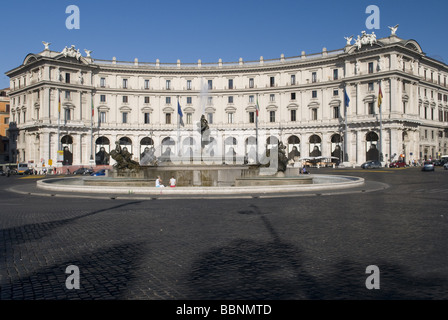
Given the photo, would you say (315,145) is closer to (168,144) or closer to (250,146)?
(250,146)

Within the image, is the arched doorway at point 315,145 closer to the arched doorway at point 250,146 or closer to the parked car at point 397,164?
the arched doorway at point 250,146

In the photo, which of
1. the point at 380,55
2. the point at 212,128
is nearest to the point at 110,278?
the point at 380,55

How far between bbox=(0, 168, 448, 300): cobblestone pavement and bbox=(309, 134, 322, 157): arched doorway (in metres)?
59.7

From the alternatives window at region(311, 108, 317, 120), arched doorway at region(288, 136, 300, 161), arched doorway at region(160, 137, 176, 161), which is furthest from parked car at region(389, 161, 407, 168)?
arched doorway at region(160, 137, 176, 161)

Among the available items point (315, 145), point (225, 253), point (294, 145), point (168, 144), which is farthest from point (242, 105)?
point (225, 253)

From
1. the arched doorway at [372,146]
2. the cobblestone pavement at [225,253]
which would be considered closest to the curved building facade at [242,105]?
the arched doorway at [372,146]

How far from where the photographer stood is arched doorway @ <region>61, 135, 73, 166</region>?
71.0 m

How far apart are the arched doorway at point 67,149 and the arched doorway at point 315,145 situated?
45943mm

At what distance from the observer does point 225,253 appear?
7.98m
